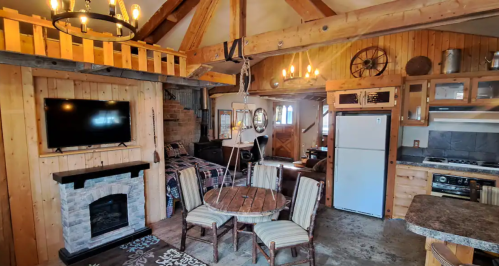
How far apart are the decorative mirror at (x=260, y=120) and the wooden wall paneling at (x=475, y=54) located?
5.64 m

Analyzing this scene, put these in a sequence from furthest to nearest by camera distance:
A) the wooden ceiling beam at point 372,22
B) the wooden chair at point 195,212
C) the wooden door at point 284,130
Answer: the wooden door at point 284,130 → the wooden chair at point 195,212 → the wooden ceiling beam at point 372,22

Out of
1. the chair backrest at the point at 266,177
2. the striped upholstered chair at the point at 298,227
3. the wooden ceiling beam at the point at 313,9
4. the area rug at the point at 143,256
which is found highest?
the wooden ceiling beam at the point at 313,9

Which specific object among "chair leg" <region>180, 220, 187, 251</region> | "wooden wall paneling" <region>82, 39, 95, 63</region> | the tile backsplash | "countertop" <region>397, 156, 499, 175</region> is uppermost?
"wooden wall paneling" <region>82, 39, 95, 63</region>

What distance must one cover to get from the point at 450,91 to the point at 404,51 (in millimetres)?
868

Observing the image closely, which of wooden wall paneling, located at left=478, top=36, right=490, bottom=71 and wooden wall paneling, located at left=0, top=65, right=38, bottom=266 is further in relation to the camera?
wooden wall paneling, located at left=478, top=36, right=490, bottom=71

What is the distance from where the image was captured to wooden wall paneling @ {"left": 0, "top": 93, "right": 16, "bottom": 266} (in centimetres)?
234

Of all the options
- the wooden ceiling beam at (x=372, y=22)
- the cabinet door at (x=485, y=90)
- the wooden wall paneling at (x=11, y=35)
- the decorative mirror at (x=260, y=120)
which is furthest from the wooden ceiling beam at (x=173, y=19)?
the decorative mirror at (x=260, y=120)

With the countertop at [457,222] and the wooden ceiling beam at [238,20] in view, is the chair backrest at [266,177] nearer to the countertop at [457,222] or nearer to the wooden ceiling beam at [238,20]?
the countertop at [457,222]

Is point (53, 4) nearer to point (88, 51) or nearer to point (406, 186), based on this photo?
point (88, 51)

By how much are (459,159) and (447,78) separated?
3.97ft

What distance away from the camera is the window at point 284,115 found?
8.77m

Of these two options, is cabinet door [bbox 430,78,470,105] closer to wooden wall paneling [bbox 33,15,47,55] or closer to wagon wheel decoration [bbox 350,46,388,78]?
wagon wheel decoration [bbox 350,46,388,78]

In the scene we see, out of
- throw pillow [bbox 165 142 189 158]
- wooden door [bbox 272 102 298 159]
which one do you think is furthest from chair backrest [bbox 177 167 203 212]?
wooden door [bbox 272 102 298 159]

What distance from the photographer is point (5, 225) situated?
2393mm
